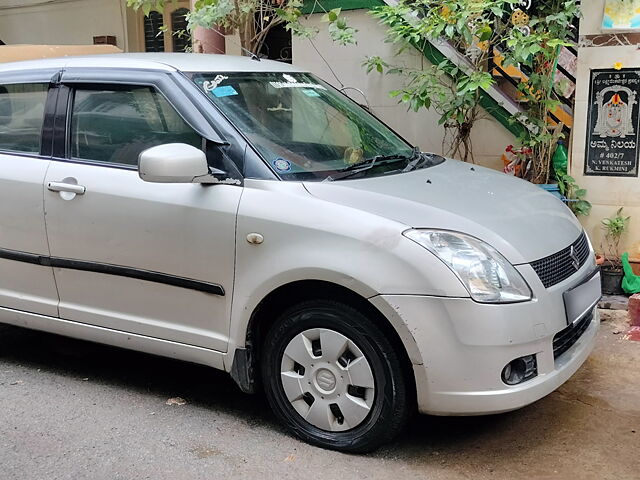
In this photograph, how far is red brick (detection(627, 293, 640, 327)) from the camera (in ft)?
17.2

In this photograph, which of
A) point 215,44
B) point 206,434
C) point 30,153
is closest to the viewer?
point 206,434

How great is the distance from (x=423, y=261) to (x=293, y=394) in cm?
96

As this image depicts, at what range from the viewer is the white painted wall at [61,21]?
1231cm

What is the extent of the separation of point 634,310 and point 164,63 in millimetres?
3512

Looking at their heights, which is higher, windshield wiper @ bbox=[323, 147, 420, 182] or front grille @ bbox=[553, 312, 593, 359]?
windshield wiper @ bbox=[323, 147, 420, 182]

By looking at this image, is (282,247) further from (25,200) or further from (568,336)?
(25,200)

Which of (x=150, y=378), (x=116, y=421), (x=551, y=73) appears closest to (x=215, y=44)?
(x=551, y=73)

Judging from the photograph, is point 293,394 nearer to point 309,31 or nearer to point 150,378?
point 150,378

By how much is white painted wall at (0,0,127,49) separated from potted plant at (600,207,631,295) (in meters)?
8.83

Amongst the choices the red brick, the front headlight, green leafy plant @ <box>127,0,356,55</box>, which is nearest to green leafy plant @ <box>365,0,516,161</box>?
A: green leafy plant @ <box>127,0,356,55</box>

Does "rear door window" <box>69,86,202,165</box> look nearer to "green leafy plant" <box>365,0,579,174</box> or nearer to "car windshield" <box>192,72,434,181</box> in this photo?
"car windshield" <box>192,72,434,181</box>

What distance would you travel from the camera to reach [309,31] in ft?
22.8

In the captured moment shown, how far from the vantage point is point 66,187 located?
407 centimetres

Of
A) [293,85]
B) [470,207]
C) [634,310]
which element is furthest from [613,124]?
[470,207]
